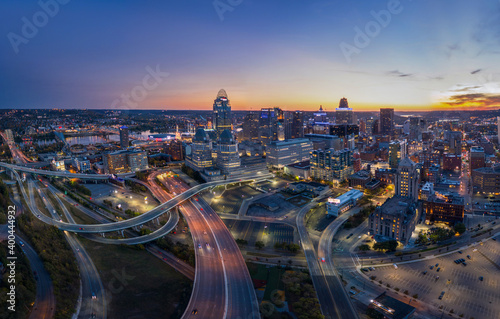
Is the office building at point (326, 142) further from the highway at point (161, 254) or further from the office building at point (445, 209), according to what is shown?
the highway at point (161, 254)

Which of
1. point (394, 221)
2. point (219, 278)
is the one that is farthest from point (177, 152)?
point (394, 221)

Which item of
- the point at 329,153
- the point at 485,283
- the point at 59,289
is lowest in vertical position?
the point at 485,283

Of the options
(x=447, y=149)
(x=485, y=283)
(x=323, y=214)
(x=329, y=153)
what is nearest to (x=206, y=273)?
(x=323, y=214)

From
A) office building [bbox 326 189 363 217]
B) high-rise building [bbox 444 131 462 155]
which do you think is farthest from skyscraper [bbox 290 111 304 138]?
office building [bbox 326 189 363 217]

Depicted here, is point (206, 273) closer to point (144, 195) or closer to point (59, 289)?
point (59, 289)

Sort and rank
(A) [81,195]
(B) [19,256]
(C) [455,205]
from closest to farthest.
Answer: (B) [19,256]
(C) [455,205]
(A) [81,195]

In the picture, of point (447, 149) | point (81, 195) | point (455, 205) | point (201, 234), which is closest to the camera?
point (201, 234)
